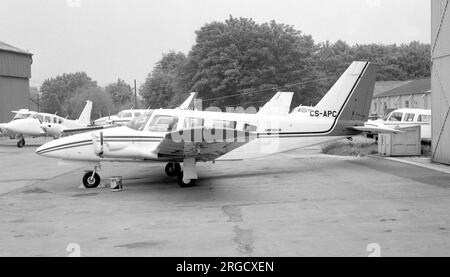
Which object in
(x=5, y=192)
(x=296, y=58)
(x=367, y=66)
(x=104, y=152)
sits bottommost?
(x=5, y=192)

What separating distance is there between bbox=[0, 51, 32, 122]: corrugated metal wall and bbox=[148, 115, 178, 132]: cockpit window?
4373 cm

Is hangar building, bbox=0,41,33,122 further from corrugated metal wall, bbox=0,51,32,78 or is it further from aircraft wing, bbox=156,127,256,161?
aircraft wing, bbox=156,127,256,161

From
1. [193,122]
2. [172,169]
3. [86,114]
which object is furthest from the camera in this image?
[86,114]

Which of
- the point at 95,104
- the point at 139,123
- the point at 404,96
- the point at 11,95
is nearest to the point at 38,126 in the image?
the point at 139,123

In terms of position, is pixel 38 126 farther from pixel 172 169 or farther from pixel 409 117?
pixel 409 117

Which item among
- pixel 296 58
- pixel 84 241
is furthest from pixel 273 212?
pixel 296 58

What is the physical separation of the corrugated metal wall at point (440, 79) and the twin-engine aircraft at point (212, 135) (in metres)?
2.10

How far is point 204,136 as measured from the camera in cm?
1095

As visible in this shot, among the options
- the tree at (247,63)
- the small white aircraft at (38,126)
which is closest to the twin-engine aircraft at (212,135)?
the small white aircraft at (38,126)

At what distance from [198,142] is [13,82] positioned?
48.6 m

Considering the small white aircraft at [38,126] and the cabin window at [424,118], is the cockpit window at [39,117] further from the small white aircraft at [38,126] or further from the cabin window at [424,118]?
the cabin window at [424,118]

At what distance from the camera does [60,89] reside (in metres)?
120
